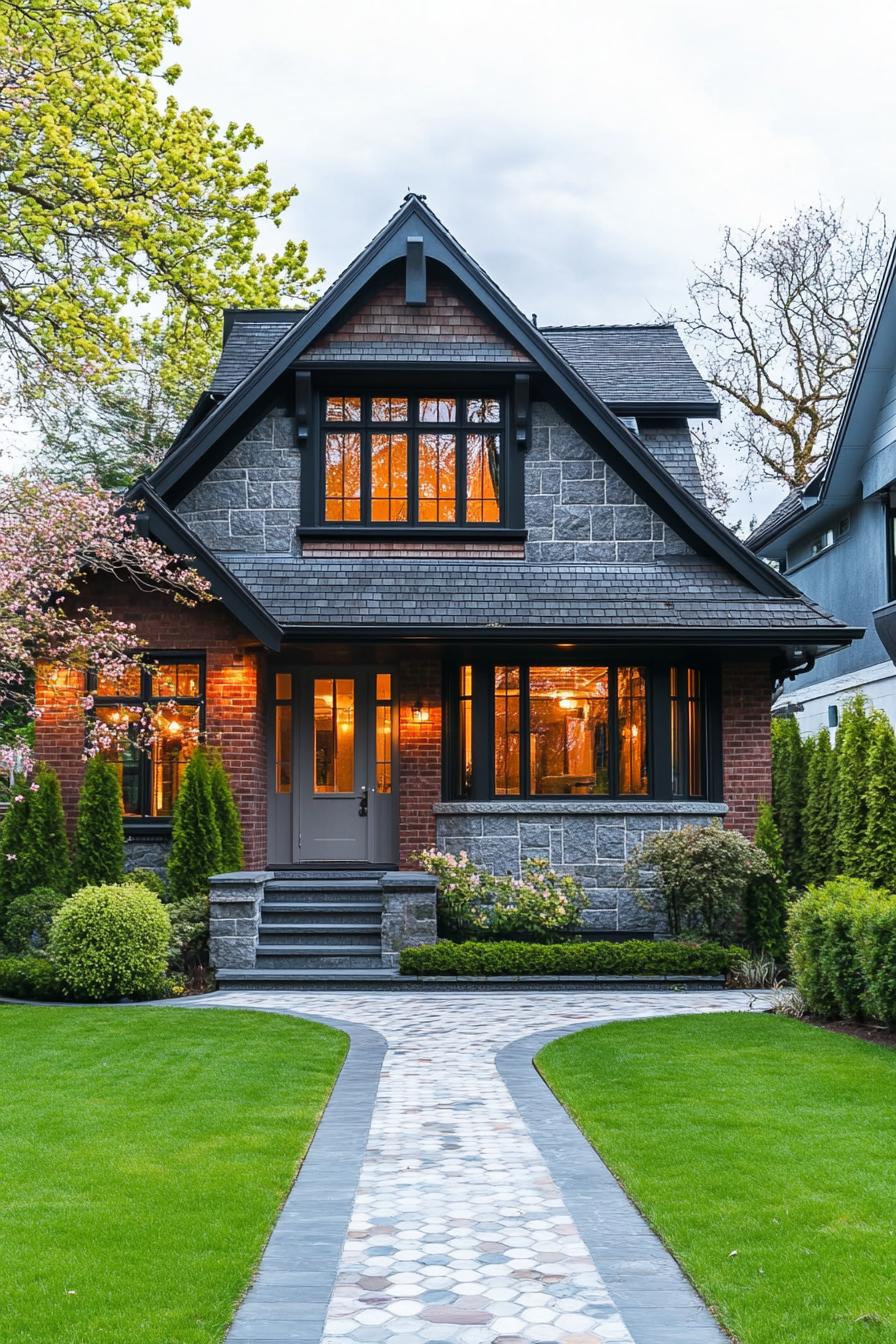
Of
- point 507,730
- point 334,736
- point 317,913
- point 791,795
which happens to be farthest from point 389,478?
point 791,795

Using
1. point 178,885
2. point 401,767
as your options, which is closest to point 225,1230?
point 178,885

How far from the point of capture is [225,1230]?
5.03 meters

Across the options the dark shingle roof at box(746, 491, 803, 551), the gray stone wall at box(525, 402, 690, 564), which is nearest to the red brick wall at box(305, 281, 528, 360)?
the gray stone wall at box(525, 402, 690, 564)

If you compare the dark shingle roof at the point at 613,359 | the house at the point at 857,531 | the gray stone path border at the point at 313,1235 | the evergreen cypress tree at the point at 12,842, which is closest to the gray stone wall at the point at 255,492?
the dark shingle roof at the point at 613,359

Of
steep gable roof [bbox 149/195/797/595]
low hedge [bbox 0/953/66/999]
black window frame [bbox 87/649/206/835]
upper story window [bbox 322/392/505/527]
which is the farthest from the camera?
upper story window [bbox 322/392/505/527]

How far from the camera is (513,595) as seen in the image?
49.8ft

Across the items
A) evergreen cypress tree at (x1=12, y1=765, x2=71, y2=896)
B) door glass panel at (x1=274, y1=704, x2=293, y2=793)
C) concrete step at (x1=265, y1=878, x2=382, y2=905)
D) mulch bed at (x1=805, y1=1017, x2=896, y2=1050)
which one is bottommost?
mulch bed at (x1=805, y1=1017, x2=896, y2=1050)

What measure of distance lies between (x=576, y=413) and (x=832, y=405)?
17.6 meters

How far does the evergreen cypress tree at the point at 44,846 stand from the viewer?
13.8 meters

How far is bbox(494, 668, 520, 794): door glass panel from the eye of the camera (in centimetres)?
1512

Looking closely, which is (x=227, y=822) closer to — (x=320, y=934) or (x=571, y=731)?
(x=320, y=934)

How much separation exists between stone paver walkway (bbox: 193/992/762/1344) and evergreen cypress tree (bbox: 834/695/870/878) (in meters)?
8.70

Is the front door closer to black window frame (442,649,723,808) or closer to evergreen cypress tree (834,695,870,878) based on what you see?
black window frame (442,649,723,808)

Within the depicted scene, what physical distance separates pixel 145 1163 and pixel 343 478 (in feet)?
35.9
